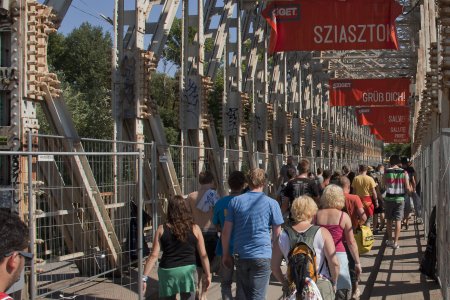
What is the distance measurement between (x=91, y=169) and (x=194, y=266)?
2.82m

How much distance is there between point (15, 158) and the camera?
8.04 meters

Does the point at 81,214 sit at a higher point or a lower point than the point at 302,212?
lower

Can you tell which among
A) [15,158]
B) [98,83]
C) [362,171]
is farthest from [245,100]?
[98,83]

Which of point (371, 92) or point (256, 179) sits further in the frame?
point (371, 92)

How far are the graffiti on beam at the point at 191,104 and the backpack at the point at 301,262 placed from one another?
1049 cm

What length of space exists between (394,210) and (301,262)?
10.3 meters

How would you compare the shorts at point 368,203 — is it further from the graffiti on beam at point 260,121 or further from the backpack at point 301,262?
the backpack at point 301,262

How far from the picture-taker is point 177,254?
764cm

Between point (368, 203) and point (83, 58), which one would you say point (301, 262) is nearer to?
point (368, 203)

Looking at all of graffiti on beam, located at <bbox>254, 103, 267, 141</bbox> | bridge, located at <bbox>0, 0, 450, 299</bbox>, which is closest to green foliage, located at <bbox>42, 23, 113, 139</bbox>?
graffiti on beam, located at <bbox>254, 103, 267, 141</bbox>

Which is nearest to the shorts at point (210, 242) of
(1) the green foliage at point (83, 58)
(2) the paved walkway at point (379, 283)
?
(2) the paved walkway at point (379, 283)

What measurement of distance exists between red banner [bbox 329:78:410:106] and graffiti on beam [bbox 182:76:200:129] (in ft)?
41.3

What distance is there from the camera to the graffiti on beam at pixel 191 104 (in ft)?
56.6

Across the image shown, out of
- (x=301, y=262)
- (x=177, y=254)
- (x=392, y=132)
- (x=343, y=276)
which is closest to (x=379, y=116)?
(x=392, y=132)
